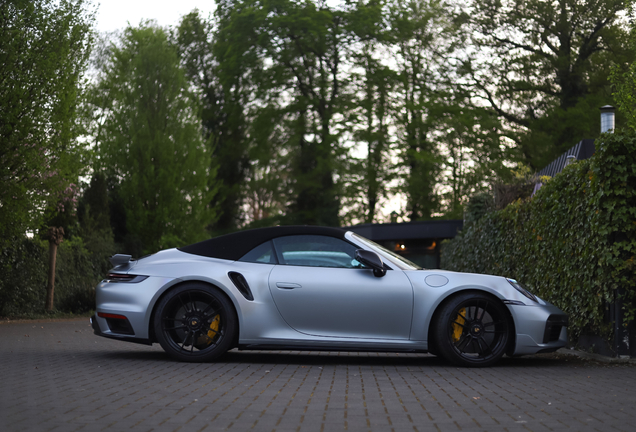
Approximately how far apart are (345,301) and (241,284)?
1076mm

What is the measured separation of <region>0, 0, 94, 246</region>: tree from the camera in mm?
15453

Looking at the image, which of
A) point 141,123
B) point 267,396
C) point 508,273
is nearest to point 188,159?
point 141,123

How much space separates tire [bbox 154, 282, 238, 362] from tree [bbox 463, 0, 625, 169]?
28.6 meters

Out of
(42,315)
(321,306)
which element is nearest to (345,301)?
(321,306)

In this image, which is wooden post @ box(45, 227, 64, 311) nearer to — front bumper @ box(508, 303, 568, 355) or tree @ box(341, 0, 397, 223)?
front bumper @ box(508, 303, 568, 355)

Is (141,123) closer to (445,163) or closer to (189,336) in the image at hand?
(445,163)

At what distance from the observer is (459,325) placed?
739 cm

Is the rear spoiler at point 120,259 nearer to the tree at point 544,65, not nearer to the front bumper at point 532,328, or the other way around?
the front bumper at point 532,328

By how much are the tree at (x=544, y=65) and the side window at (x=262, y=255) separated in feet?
92.1

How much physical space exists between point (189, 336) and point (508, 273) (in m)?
6.29

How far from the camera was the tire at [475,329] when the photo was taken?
7328 millimetres

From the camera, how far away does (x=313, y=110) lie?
39125mm

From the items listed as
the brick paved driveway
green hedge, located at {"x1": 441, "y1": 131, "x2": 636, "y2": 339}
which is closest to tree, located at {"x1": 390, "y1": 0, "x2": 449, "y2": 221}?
green hedge, located at {"x1": 441, "y1": 131, "x2": 636, "y2": 339}

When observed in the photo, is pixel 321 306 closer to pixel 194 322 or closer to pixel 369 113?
pixel 194 322
